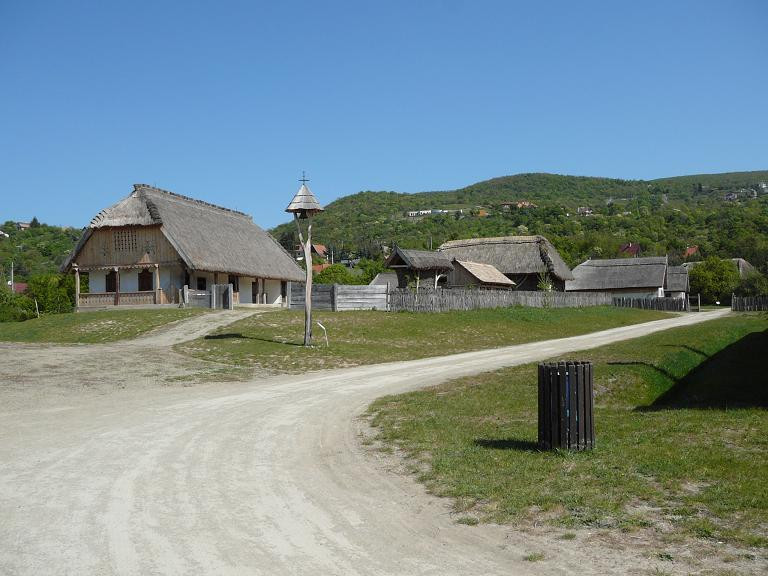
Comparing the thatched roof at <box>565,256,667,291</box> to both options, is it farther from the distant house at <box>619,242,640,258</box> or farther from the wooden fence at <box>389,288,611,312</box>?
the distant house at <box>619,242,640,258</box>

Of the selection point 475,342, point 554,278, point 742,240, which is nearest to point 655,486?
point 475,342

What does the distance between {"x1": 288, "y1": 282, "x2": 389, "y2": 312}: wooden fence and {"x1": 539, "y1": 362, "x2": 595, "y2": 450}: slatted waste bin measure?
2888 cm

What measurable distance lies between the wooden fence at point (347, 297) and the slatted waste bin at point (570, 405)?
28.9 metres

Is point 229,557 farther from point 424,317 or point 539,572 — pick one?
point 424,317

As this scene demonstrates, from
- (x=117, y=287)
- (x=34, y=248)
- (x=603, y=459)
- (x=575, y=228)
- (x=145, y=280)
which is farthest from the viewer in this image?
(x=575, y=228)

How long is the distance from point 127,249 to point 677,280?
63380 mm

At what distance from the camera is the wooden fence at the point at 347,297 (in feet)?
123

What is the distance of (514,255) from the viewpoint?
65062 millimetres

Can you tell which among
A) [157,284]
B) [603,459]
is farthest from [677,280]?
[603,459]

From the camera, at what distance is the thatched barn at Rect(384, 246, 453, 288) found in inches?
1950

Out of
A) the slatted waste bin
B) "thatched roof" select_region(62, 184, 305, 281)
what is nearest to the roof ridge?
"thatched roof" select_region(62, 184, 305, 281)

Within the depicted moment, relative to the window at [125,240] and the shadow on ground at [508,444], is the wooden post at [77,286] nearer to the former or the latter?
the window at [125,240]

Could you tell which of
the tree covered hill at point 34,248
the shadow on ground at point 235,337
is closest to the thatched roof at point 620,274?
the shadow on ground at point 235,337

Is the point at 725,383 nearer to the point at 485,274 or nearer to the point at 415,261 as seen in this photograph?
the point at 415,261
